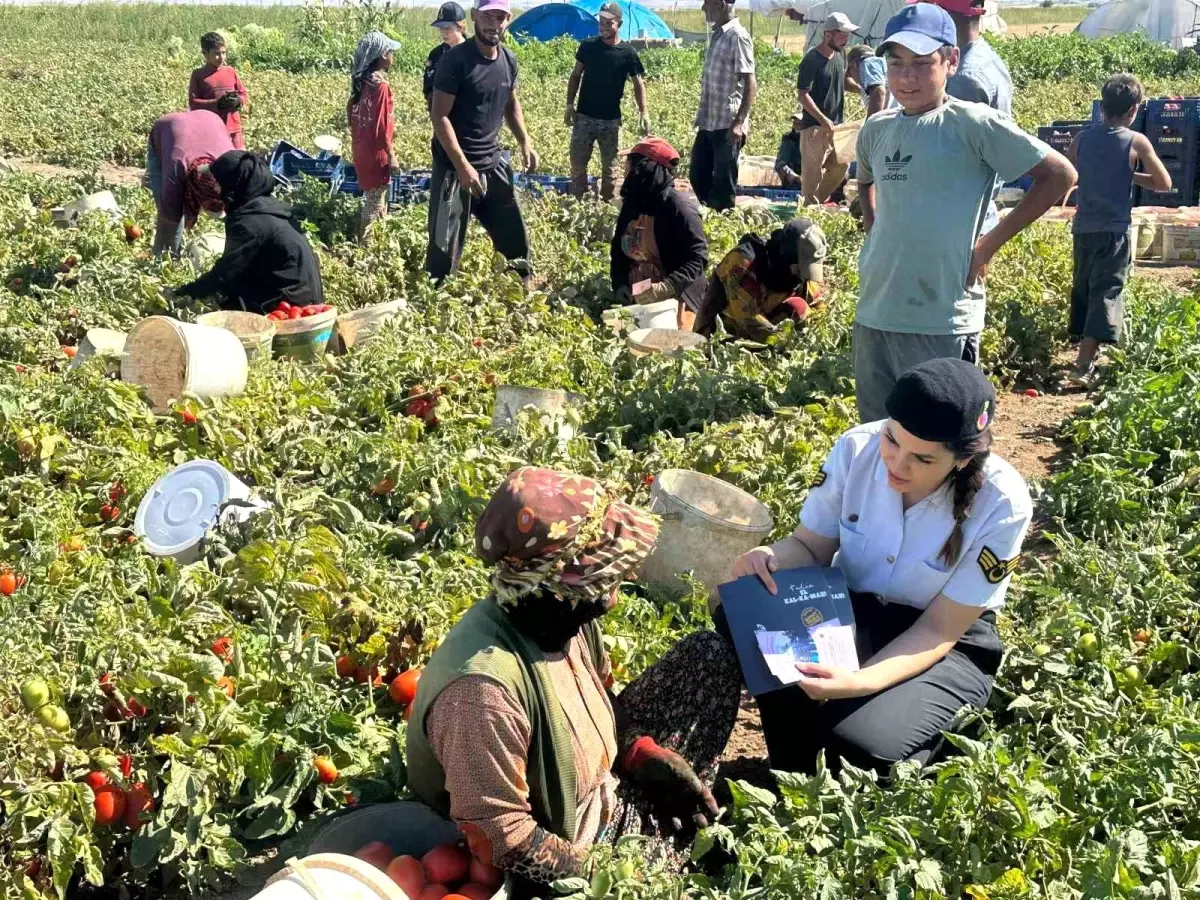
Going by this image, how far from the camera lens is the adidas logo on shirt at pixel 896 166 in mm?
4508

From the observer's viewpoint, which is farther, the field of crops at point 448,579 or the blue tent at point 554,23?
the blue tent at point 554,23

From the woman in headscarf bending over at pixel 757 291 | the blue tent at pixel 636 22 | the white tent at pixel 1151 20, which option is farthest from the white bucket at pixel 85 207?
the white tent at pixel 1151 20

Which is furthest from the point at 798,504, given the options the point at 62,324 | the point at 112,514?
the point at 62,324

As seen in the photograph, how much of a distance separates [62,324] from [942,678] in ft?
16.4

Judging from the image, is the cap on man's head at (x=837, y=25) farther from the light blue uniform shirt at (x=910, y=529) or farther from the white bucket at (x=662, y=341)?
the light blue uniform shirt at (x=910, y=529)

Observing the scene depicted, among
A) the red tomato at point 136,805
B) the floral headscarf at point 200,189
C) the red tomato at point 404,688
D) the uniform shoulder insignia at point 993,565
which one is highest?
the floral headscarf at point 200,189

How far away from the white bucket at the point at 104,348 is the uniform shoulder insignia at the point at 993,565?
147 inches

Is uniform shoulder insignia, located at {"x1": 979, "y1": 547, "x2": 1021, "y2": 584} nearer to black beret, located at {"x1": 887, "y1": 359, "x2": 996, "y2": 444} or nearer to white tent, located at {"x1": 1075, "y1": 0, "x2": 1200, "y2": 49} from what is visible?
black beret, located at {"x1": 887, "y1": 359, "x2": 996, "y2": 444}

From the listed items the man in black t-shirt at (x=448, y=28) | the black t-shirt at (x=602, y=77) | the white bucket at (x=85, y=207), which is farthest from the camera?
the black t-shirt at (x=602, y=77)

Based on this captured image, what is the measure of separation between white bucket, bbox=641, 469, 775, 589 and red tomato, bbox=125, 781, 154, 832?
1666mm

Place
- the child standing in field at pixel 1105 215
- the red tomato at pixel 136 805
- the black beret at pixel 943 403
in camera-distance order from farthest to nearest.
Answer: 1. the child standing in field at pixel 1105 215
2. the red tomato at pixel 136 805
3. the black beret at pixel 943 403

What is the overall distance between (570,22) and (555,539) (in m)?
30.7

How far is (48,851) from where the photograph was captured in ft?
9.16

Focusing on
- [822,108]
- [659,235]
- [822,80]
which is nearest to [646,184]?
[659,235]
